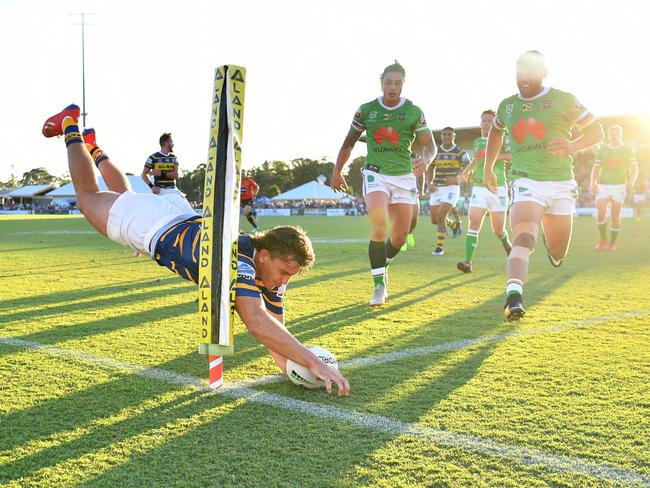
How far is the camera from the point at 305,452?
2.62 m

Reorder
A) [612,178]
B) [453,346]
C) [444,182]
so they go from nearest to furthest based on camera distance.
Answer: [453,346] → [444,182] → [612,178]

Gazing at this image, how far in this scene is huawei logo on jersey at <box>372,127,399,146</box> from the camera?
23.0ft

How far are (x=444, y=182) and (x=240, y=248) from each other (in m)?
10.3

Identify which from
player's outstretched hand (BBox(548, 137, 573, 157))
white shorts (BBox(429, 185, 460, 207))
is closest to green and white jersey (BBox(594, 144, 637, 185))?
white shorts (BBox(429, 185, 460, 207))

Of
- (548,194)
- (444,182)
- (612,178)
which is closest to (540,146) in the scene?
(548,194)

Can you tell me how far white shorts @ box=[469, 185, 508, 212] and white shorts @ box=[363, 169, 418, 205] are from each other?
3537 millimetres

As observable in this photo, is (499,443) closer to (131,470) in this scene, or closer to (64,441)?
(131,470)

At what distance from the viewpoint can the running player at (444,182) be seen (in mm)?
12828

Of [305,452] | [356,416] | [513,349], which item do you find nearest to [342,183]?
[513,349]

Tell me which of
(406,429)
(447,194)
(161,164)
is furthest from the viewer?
(447,194)

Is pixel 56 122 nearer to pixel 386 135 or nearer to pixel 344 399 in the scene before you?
pixel 386 135

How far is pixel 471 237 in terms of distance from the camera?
32.4ft

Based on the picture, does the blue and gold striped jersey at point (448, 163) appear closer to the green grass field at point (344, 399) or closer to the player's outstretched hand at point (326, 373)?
the green grass field at point (344, 399)

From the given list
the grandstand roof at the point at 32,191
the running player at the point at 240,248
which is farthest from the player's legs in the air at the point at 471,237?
the grandstand roof at the point at 32,191
